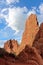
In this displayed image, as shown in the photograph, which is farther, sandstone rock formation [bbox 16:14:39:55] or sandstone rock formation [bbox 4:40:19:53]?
sandstone rock formation [bbox 4:40:19:53]

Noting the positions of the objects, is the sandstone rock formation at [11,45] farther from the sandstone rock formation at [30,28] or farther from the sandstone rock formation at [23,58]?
the sandstone rock formation at [23,58]

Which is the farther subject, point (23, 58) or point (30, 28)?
point (30, 28)

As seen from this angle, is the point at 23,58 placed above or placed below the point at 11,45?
below

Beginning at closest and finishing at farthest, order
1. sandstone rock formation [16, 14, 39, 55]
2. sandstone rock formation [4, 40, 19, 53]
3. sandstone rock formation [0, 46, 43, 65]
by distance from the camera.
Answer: sandstone rock formation [0, 46, 43, 65] < sandstone rock formation [16, 14, 39, 55] < sandstone rock formation [4, 40, 19, 53]

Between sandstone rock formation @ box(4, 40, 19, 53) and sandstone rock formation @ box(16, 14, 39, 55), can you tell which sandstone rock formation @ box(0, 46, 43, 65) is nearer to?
sandstone rock formation @ box(16, 14, 39, 55)

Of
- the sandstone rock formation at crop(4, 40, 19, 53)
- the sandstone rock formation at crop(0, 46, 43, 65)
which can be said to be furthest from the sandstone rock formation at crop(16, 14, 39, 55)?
the sandstone rock formation at crop(0, 46, 43, 65)

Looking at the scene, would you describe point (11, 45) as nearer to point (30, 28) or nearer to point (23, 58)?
point (30, 28)

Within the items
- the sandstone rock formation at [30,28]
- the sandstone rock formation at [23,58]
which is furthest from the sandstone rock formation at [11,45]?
the sandstone rock formation at [23,58]

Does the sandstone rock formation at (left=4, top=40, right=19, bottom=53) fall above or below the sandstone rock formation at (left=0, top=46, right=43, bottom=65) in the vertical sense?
above

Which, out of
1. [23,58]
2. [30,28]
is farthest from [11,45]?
[23,58]

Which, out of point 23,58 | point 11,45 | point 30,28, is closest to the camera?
point 23,58

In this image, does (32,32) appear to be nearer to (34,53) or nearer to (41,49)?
(41,49)

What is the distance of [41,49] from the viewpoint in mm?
42844

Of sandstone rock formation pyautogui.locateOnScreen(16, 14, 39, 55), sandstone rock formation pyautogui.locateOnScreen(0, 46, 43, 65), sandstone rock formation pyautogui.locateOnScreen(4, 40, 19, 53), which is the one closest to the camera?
sandstone rock formation pyautogui.locateOnScreen(0, 46, 43, 65)
